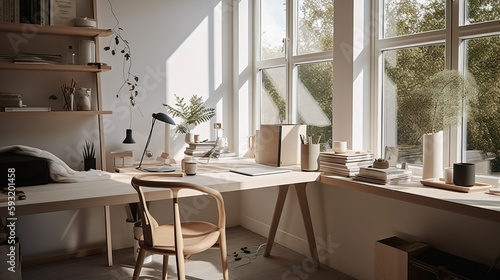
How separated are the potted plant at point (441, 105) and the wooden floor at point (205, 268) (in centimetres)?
103

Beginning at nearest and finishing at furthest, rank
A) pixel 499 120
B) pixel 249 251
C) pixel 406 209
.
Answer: pixel 499 120, pixel 406 209, pixel 249 251

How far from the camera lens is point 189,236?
2436 mm

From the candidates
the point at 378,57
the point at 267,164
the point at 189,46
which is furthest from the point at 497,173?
the point at 189,46

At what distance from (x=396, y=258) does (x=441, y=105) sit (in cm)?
87

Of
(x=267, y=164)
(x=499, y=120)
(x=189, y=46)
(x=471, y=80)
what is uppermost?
(x=189, y=46)

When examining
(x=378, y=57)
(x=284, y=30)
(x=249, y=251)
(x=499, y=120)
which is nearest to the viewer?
(x=499, y=120)

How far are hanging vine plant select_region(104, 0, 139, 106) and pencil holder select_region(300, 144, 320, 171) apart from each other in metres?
1.54

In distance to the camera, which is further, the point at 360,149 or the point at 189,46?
the point at 189,46

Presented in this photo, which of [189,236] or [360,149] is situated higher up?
[360,149]

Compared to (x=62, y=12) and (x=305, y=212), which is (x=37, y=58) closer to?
(x=62, y=12)

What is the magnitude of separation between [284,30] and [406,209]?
1913 mm

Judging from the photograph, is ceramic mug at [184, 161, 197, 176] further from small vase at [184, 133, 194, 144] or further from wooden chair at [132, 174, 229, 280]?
small vase at [184, 133, 194, 144]

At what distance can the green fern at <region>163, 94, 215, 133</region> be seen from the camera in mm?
3812

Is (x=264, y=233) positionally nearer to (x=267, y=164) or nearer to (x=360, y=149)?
(x=267, y=164)
